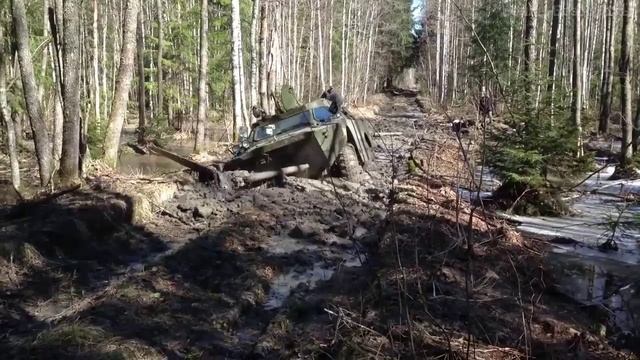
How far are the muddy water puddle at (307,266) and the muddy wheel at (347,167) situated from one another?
3477 millimetres

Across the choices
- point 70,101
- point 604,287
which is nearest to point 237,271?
point 604,287

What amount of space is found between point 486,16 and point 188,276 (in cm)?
2977

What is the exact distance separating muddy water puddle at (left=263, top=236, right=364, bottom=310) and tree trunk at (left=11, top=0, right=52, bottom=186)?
5.03 m

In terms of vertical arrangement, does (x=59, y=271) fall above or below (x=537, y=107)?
below

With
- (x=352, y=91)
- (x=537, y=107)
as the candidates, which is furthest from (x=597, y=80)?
(x=537, y=107)

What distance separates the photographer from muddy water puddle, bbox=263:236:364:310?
697cm

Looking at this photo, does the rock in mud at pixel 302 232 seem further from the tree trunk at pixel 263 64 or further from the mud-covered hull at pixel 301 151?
the tree trunk at pixel 263 64

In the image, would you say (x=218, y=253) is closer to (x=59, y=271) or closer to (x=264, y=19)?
(x=59, y=271)

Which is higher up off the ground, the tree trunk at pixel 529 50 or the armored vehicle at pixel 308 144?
the tree trunk at pixel 529 50

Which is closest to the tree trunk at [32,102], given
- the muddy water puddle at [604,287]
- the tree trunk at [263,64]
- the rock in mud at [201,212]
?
the rock in mud at [201,212]

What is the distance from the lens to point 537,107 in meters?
9.91

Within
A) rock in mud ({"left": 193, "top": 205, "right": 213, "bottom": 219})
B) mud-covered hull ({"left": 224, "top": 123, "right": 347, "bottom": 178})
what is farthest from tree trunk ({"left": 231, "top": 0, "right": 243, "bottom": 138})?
rock in mud ({"left": 193, "top": 205, "right": 213, "bottom": 219})

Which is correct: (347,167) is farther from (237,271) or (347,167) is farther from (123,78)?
(237,271)

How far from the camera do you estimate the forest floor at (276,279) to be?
450cm
